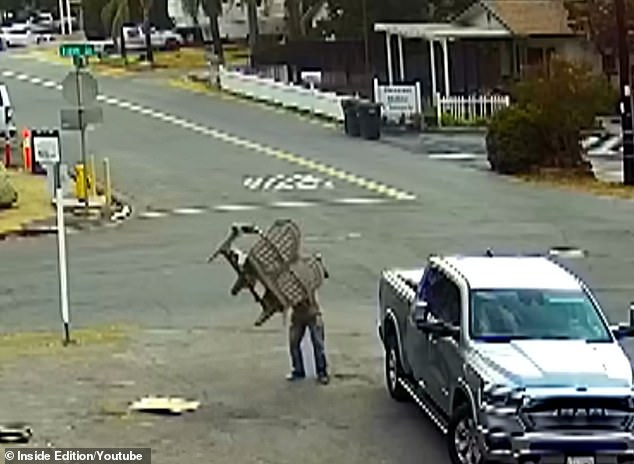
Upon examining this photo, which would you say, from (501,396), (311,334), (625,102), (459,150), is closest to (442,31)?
(459,150)

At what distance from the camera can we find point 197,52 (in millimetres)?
81938

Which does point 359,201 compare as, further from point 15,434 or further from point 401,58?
point 401,58

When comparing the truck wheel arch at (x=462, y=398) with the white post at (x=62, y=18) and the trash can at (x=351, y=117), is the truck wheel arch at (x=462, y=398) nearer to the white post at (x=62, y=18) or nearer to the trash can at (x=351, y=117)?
the trash can at (x=351, y=117)

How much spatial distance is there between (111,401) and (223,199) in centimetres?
1963

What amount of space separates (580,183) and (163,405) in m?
23.4

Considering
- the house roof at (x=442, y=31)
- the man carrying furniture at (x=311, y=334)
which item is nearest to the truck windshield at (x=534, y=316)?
the man carrying furniture at (x=311, y=334)

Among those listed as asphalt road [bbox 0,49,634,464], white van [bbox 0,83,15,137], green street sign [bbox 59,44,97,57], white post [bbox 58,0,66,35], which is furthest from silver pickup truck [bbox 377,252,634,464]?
white post [bbox 58,0,66,35]

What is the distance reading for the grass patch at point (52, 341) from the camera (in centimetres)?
1852

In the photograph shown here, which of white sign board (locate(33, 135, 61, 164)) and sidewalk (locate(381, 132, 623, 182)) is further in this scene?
sidewalk (locate(381, 132, 623, 182))

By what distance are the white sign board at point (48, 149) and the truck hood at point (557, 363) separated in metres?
8.20

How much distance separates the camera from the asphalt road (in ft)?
46.7

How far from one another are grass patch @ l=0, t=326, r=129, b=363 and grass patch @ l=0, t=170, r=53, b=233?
1139 centimetres

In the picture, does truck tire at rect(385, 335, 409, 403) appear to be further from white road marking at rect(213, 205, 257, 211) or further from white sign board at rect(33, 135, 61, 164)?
white road marking at rect(213, 205, 257, 211)

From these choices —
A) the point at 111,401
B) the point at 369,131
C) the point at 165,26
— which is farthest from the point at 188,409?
the point at 165,26
